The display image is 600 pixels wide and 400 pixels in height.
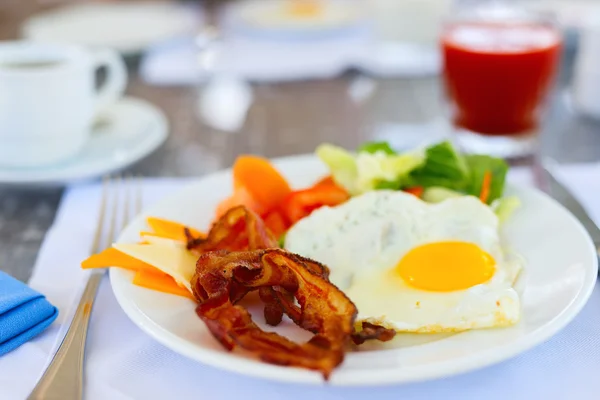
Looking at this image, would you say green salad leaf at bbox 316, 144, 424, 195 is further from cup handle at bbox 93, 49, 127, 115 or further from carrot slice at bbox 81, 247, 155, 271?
cup handle at bbox 93, 49, 127, 115

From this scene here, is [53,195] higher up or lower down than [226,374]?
lower down

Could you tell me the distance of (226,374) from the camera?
1.10 metres

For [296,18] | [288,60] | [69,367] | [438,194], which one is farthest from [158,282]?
[296,18]

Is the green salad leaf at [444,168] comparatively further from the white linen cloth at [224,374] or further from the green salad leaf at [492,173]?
the white linen cloth at [224,374]

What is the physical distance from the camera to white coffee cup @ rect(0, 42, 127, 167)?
1842 mm

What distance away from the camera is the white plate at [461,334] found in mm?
947

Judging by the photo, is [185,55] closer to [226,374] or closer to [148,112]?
[148,112]

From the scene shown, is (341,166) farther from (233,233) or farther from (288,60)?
(288,60)

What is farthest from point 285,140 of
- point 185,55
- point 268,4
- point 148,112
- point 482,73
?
point 268,4

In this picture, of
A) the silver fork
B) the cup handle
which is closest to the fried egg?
the silver fork

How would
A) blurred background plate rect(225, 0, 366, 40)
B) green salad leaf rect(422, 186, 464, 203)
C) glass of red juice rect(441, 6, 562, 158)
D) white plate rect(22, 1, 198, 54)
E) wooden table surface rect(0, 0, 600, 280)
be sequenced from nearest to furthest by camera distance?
green salad leaf rect(422, 186, 464, 203) < wooden table surface rect(0, 0, 600, 280) < glass of red juice rect(441, 6, 562, 158) < white plate rect(22, 1, 198, 54) < blurred background plate rect(225, 0, 366, 40)

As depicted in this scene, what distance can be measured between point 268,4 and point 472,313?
2.74 meters

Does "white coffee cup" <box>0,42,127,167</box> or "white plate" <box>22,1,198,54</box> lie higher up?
"white coffee cup" <box>0,42,127,167</box>

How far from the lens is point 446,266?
124cm
